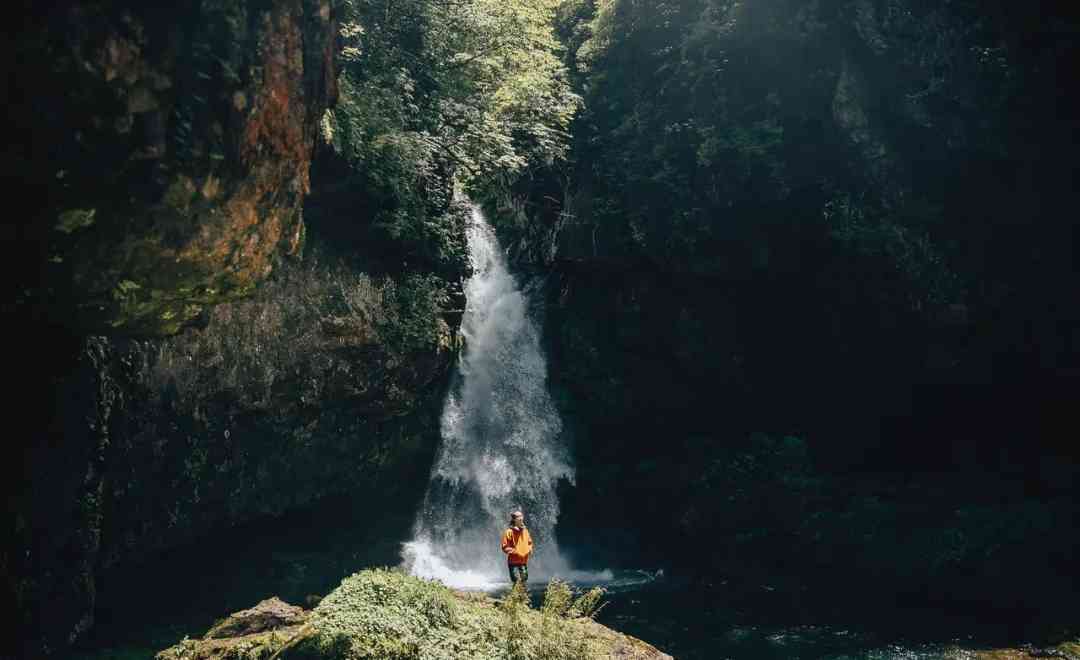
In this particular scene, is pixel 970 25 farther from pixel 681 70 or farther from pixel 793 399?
pixel 793 399

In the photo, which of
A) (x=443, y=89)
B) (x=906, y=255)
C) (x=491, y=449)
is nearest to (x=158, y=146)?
(x=443, y=89)

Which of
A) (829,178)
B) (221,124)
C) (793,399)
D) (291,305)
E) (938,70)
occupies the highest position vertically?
(938,70)

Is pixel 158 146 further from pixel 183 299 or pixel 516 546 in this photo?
pixel 516 546

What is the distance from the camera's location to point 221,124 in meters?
7.85

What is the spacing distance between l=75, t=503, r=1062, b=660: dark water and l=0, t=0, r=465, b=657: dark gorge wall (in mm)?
964

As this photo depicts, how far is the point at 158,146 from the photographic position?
23.8ft

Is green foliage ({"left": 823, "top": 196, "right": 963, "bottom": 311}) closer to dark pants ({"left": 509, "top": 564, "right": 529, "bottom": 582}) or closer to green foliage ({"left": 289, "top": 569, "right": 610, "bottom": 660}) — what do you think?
dark pants ({"left": 509, "top": 564, "right": 529, "bottom": 582})

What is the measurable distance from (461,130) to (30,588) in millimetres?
10701

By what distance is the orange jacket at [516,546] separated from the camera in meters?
12.5

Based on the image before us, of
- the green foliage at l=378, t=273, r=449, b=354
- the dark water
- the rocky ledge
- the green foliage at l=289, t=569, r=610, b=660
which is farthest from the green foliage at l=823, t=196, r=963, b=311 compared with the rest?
the green foliage at l=289, t=569, r=610, b=660

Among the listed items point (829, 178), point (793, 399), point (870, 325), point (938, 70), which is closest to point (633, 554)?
point (793, 399)

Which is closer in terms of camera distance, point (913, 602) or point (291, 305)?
point (291, 305)

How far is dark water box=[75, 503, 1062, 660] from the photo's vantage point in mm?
13258

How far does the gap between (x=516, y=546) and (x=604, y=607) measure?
149 inches
